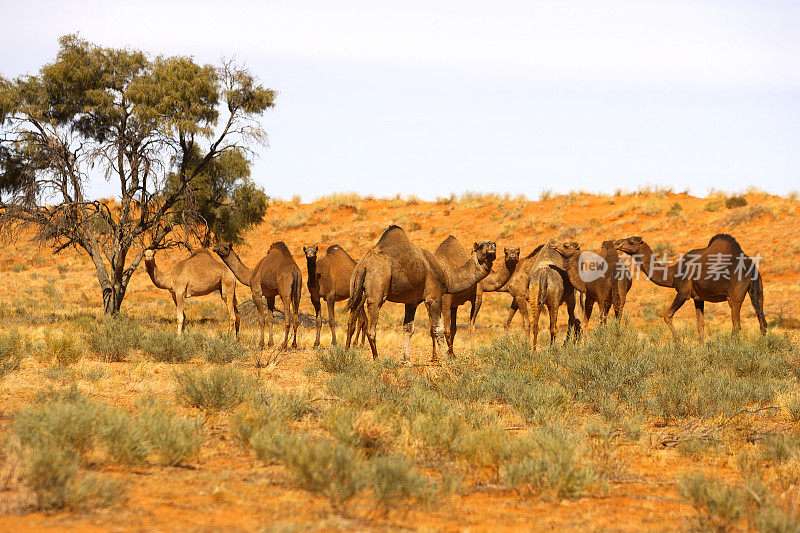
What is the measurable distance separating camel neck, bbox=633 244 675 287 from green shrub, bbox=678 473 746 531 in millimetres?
11579

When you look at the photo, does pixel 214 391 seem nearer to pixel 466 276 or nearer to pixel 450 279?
pixel 450 279

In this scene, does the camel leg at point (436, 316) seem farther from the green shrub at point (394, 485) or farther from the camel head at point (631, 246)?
the green shrub at point (394, 485)

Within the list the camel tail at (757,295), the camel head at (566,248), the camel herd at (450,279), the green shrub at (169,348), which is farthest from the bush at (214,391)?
the camel tail at (757,295)

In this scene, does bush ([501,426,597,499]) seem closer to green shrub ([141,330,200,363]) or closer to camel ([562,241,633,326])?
green shrub ([141,330,200,363])

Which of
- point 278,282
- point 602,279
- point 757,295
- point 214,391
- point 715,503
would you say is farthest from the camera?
point 757,295

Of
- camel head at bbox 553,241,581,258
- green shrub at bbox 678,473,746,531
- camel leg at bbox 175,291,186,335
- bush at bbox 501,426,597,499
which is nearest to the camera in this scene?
green shrub at bbox 678,473,746,531

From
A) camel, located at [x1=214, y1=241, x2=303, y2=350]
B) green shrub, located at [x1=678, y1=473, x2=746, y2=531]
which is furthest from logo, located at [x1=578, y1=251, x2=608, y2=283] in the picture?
green shrub, located at [x1=678, y1=473, x2=746, y2=531]

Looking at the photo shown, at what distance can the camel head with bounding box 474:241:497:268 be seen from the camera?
42.8 ft

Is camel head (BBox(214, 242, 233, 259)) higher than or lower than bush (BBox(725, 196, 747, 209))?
lower

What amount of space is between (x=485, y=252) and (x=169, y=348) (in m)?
6.21

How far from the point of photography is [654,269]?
16609mm

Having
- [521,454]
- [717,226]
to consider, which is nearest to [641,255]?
[521,454]

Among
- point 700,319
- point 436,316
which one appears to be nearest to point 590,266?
point 700,319

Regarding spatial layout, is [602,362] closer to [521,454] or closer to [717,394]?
[717,394]
